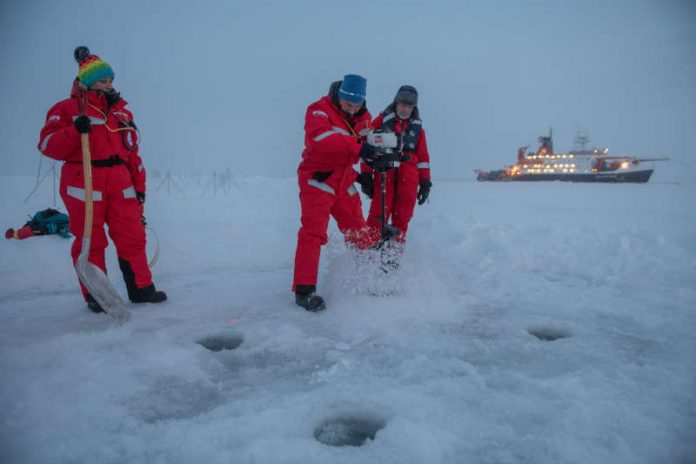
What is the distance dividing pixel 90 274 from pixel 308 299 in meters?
1.41

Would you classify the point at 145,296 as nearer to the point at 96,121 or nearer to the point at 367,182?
the point at 96,121

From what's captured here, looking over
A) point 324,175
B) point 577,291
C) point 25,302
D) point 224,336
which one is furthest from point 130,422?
point 577,291

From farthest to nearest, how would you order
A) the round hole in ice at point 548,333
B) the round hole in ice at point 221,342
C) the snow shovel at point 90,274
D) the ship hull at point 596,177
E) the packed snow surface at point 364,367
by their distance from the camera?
the ship hull at point 596,177 → the snow shovel at point 90,274 → the round hole in ice at point 548,333 → the round hole in ice at point 221,342 → the packed snow surface at point 364,367

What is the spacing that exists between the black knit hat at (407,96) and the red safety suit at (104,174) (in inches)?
A: 87.1

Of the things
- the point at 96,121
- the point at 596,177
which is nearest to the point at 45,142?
the point at 96,121

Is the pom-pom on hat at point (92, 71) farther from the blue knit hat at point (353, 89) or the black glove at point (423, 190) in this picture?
the black glove at point (423, 190)

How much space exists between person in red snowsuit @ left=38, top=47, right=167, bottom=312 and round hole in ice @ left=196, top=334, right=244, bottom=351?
95 cm

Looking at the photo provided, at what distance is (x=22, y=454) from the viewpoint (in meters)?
1.32

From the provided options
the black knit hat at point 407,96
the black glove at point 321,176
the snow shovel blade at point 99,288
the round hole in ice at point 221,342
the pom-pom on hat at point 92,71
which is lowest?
the round hole in ice at point 221,342

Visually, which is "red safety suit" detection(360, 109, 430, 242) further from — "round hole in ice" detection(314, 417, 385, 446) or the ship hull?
the ship hull

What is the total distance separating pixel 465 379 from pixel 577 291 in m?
1.95

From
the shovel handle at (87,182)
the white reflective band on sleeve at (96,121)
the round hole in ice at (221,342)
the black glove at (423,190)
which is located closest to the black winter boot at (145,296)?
the shovel handle at (87,182)

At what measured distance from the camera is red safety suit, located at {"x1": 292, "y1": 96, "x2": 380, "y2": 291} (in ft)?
9.36

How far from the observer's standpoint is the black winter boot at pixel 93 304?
2854 millimetres
